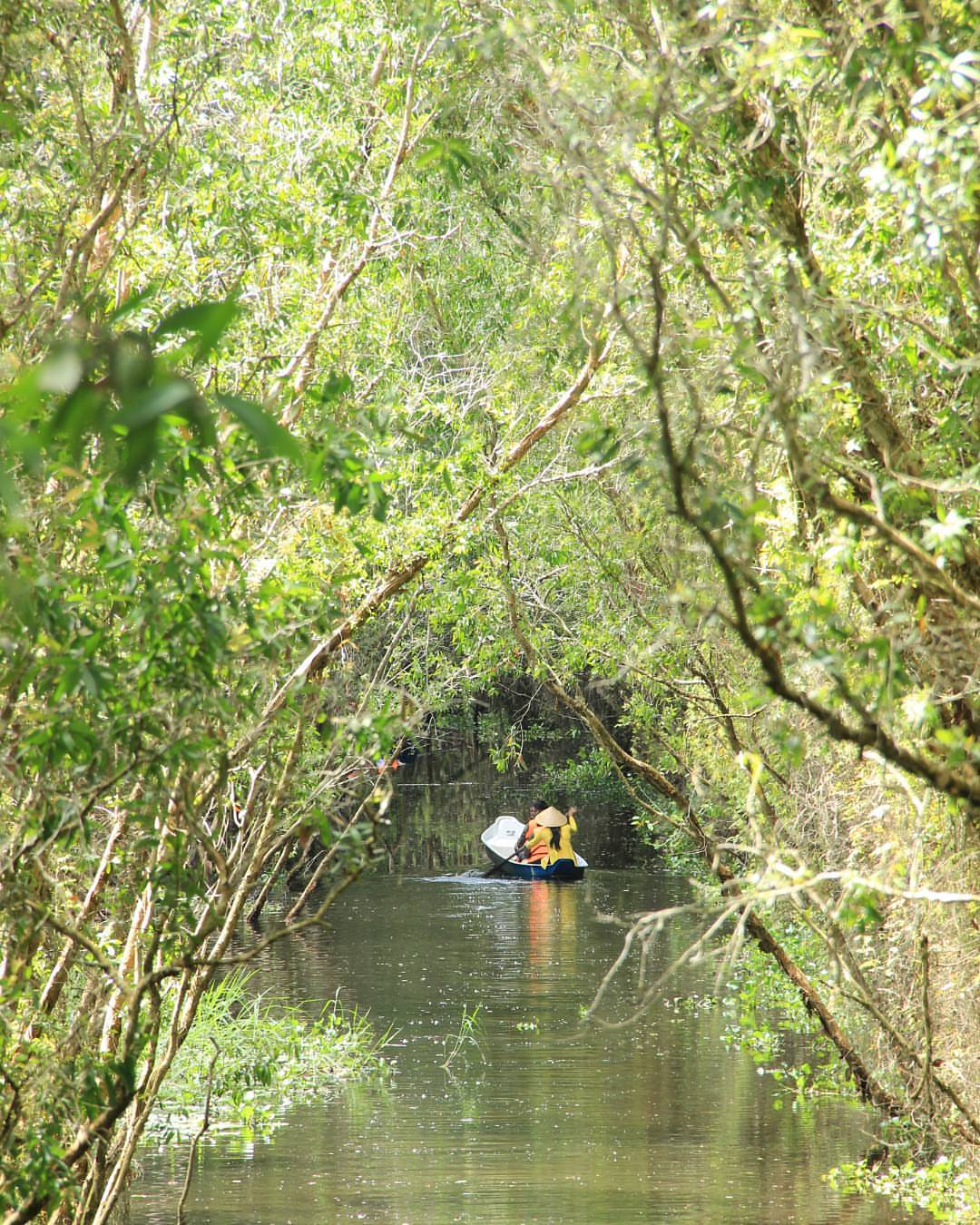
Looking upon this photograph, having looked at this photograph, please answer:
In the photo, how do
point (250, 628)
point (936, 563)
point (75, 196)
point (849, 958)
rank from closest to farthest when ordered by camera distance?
point (936, 563), point (250, 628), point (75, 196), point (849, 958)

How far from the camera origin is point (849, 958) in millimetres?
8023

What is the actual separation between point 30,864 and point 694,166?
159 inches

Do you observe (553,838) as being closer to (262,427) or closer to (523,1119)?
(523,1119)

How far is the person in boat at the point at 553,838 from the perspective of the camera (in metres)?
25.8

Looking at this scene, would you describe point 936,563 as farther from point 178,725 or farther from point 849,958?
point 849,958

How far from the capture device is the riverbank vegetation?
4.08 m

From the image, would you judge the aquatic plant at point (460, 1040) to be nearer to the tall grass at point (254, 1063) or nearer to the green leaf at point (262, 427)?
the tall grass at point (254, 1063)

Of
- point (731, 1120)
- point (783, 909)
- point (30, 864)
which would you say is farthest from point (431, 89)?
point (731, 1120)

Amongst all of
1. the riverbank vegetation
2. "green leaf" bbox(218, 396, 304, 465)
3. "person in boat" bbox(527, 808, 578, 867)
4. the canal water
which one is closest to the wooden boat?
"person in boat" bbox(527, 808, 578, 867)

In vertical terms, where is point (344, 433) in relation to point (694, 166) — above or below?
below

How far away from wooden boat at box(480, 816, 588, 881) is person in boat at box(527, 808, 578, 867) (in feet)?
0.41

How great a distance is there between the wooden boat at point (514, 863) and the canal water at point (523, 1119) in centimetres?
555

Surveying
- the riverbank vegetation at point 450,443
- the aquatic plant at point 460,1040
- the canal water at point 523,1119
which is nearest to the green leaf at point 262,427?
the riverbank vegetation at point 450,443

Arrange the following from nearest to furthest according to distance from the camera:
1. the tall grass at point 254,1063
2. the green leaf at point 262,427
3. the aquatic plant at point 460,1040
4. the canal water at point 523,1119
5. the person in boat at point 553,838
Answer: the green leaf at point 262,427 → the canal water at point 523,1119 → the tall grass at point 254,1063 → the aquatic plant at point 460,1040 → the person in boat at point 553,838
